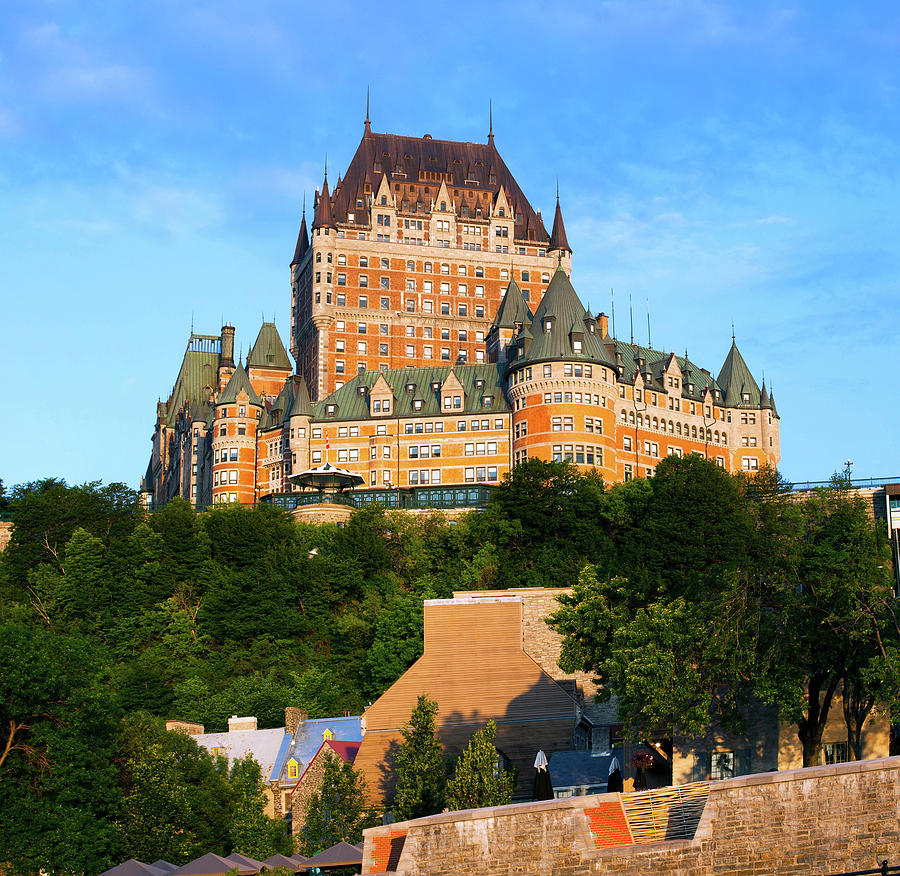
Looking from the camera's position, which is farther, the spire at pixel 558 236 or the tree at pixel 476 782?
the spire at pixel 558 236

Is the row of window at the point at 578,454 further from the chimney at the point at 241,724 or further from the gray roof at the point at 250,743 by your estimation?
the gray roof at the point at 250,743

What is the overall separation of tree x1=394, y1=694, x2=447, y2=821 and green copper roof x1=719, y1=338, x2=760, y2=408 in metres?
87.2

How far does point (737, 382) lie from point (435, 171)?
151 feet

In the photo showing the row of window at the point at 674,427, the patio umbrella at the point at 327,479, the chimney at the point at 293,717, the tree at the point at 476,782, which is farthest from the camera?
the row of window at the point at 674,427

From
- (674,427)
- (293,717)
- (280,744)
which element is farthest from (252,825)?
(674,427)

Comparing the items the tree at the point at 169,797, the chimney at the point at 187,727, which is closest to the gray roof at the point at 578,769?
the tree at the point at 169,797

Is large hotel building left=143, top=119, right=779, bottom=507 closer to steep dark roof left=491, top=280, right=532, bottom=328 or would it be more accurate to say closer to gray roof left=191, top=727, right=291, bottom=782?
steep dark roof left=491, top=280, right=532, bottom=328

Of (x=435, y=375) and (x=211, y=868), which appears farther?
(x=435, y=375)

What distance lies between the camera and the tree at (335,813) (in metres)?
50.2

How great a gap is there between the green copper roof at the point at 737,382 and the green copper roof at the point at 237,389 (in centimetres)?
4713

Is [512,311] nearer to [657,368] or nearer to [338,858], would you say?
[657,368]

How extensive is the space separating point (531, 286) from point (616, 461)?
40978mm

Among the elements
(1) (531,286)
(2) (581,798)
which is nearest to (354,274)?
(1) (531,286)

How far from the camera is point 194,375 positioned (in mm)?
173625
